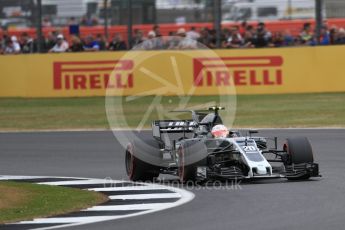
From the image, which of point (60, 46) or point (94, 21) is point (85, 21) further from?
point (60, 46)

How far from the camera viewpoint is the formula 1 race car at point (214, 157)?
13.5m

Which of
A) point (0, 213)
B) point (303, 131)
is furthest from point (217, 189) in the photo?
point (303, 131)

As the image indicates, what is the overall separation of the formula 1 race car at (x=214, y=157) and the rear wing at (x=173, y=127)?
21mm

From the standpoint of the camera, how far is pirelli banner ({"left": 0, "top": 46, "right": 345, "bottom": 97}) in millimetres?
29422

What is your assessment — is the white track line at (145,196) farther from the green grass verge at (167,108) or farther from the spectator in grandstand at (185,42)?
the spectator in grandstand at (185,42)

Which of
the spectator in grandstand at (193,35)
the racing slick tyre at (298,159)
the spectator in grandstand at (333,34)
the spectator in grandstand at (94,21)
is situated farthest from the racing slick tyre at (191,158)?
the spectator in grandstand at (94,21)

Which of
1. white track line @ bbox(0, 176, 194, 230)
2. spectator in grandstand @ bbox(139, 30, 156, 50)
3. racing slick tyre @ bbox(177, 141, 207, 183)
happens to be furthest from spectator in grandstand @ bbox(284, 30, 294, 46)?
racing slick tyre @ bbox(177, 141, 207, 183)

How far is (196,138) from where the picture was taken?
46.6 ft

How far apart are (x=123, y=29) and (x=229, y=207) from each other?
21.0 meters

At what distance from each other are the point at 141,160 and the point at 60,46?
17011mm

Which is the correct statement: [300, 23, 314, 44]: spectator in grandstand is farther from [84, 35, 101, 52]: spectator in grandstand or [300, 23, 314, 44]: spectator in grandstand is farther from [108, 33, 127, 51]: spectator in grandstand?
[84, 35, 101, 52]: spectator in grandstand

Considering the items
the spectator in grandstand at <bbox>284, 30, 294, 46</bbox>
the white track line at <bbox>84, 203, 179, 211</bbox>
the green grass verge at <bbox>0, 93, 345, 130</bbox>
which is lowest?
the green grass verge at <bbox>0, 93, 345, 130</bbox>

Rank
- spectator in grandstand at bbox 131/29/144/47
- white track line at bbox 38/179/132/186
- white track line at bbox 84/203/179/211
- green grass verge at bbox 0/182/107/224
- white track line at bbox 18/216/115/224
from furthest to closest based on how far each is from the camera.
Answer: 1. spectator in grandstand at bbox 131/29/144/47
2. white track line at bbox 38/179/132/186
3. white track line at bbox 84/203/179/211
4. green grass verge at bbox 0/182/107/224
5. white track line at bbox 18/216/115/224

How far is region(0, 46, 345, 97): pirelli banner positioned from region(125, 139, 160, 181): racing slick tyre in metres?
14.8
